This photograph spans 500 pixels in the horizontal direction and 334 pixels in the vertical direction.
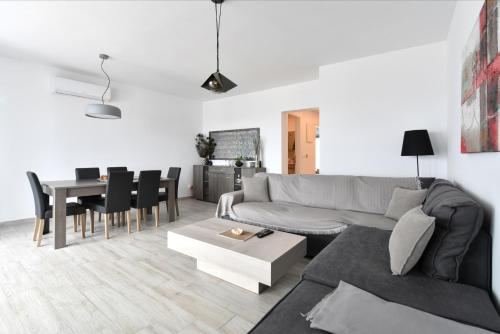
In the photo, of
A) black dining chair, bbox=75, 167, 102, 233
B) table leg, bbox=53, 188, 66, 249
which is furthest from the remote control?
black dining chair, bbox=75, 167, 102, 233

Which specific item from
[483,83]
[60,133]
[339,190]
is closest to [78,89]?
[60,133]

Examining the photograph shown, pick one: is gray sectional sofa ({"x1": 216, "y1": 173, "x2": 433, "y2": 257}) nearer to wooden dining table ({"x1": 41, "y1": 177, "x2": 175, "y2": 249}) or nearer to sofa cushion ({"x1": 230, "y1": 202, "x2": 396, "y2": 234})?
sofa cushion ({"x1": 230, "y1": 202, "x2": 396, "y2": 234})

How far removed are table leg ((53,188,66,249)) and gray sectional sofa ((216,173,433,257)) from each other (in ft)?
6.44

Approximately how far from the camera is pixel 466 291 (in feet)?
3.72

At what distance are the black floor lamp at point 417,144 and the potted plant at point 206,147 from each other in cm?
453

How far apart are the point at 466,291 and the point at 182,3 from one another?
3091 millimetres

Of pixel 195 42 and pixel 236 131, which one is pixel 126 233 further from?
pixel 236 131

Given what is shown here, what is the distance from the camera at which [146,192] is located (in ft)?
12.0

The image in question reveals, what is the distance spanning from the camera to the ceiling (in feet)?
8.01

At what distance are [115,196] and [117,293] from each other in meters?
1.65

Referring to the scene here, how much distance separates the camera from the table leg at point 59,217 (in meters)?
2.88

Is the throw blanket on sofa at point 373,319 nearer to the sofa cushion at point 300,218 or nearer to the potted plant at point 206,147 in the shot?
the sofa cushion at point 300,218

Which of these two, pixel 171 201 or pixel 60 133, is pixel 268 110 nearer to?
pixel 171 201

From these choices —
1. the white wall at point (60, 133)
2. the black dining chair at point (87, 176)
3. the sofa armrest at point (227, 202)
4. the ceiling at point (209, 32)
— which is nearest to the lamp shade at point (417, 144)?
the ceiling at point (209, 32)
